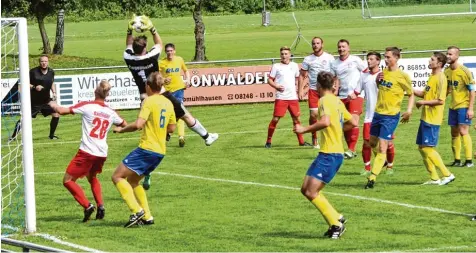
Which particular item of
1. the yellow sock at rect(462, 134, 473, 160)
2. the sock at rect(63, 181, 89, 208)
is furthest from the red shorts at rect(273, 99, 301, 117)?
the sock at rect(63, 181, 89, 208)

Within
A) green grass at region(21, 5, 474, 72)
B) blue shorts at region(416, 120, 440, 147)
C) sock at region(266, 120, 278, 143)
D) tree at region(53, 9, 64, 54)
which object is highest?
blue shorts at region(416, 120, 440, 147)

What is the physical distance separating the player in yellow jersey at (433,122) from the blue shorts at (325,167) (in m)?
4.31

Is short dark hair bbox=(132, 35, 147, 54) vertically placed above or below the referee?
above

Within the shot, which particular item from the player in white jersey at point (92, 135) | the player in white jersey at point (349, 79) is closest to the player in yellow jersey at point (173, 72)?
the player in white jersey at point (349, 79)

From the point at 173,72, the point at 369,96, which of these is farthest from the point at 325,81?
the point at 173,72

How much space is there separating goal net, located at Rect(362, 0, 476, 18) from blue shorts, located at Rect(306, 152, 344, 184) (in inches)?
963

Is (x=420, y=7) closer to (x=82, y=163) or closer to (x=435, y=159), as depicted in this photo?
(x=435, y=159)

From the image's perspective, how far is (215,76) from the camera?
109 ft

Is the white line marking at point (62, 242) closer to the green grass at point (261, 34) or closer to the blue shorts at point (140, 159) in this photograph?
the blue shorts at point (140, 159)

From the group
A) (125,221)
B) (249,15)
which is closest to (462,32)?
(249,15)

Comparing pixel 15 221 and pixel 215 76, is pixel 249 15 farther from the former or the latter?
pixel 15 221

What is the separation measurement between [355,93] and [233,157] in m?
3.40

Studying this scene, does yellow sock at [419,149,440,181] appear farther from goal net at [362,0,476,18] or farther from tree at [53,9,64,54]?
tree at [53,9,64,54]

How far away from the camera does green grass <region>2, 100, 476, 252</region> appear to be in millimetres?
13023
